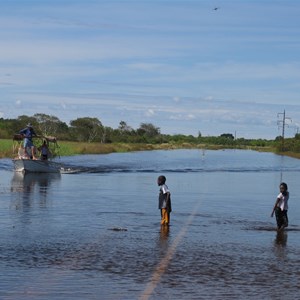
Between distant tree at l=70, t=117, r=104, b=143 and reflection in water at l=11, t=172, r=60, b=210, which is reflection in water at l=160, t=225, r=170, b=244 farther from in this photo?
distant tree at l=70, t=117, r=104, b=143

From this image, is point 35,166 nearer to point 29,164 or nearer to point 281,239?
point 29,164

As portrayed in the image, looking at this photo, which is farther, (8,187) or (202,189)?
(202,189)

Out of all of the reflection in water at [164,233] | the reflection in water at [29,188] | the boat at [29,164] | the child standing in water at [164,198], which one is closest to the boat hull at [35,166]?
the boat at [29,164]

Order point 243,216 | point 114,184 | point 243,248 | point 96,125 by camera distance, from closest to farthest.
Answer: point 243,248 < point 243,216 < point 114,184 < point 96,125

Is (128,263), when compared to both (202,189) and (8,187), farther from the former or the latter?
(202,189)

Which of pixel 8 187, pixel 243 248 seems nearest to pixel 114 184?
pixel 8 187

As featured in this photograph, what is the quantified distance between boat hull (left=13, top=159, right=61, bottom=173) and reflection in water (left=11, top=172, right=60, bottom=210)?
1.38ft

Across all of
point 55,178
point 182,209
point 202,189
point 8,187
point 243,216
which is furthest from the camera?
point 55,178

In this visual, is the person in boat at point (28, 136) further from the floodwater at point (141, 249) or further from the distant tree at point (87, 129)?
the distant tree at point (87, 129)

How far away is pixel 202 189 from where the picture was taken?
110 ft

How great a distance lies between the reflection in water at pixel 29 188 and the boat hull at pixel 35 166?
1.38 ft

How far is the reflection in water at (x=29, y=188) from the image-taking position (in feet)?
77.5

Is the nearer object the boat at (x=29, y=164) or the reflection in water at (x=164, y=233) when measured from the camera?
the reflection in water at (x=164, y=233)

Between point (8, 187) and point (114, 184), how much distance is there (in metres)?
6.66
